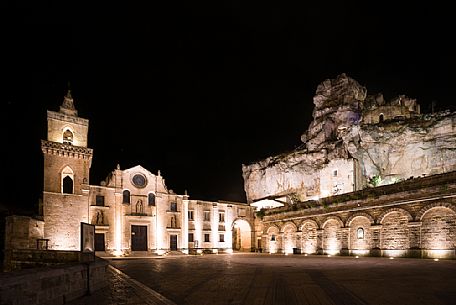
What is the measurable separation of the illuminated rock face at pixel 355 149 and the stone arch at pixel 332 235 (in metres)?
18.6

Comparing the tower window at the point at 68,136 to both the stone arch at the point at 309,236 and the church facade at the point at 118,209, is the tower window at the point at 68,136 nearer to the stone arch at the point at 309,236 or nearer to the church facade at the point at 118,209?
the church facade at the point at 118,209

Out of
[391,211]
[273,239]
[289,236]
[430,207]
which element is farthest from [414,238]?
[273,239]

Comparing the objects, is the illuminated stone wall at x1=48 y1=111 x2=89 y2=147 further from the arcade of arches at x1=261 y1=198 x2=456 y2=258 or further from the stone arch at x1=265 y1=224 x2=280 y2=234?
the arcade of arches at x1=261 y1=198 x2=456 y2=258

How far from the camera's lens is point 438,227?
27.0 metres

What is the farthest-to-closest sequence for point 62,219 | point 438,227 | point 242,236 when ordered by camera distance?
point 242,236 → point 62,219 → point 438,227

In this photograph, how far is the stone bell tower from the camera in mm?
34594

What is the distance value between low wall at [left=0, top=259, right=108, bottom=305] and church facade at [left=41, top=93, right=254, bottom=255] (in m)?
24.7

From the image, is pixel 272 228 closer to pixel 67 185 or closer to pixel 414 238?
pixel 414 238

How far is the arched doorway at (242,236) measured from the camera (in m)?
50.7

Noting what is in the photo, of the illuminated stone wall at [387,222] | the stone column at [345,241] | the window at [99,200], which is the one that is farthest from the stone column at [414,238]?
the window at [99,200]

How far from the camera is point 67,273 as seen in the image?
9.15m

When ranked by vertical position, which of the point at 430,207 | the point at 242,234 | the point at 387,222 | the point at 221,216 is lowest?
the point at 242,234

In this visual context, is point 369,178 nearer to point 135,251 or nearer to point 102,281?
point 135,251

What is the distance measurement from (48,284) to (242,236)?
46.5 metres
